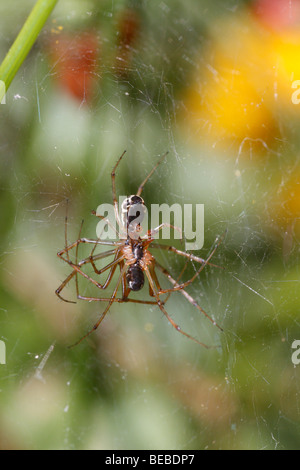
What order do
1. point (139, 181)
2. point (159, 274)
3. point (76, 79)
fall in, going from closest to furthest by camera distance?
point (76, 79), point (139, 181), point (159, 274)

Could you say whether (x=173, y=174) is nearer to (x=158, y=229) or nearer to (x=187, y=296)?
(x=158, y=229)

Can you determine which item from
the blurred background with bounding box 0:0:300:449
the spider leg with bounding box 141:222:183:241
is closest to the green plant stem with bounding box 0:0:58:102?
the blurred background with bounding box 0:0:300:449

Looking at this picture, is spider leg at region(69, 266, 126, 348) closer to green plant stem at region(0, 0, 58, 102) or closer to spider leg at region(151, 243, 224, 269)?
spider leg at region(151, 243, 224, 269)

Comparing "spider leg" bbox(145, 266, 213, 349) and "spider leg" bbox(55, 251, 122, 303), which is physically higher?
"spider leg" bbox(55, 251, 122, 303)

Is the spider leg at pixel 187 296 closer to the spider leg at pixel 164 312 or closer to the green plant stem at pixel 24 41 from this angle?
the spider leg at pixel 164 312

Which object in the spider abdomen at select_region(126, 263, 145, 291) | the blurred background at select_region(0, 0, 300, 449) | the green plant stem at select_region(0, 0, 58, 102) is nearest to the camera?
the green plant stem at select_region(0, 0, 58, 102)

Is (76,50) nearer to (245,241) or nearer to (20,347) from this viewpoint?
(245,241)
